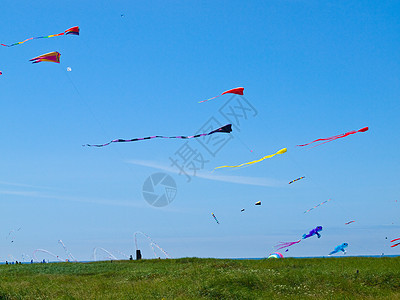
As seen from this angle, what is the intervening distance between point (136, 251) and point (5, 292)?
57.4 feet

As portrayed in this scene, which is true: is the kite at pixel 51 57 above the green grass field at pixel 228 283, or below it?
above

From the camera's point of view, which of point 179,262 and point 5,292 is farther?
point 179,262

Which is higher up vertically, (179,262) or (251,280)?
(179,262)

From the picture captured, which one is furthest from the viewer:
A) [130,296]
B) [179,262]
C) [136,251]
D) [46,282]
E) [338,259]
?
[136,251]

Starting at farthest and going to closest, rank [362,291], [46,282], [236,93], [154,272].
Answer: [154,272] → [46,282] → [236,93] → [362,291]

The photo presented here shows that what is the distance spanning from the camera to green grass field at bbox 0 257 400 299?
18766 mm

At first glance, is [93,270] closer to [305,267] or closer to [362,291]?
[305,267]

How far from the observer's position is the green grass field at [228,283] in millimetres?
18766

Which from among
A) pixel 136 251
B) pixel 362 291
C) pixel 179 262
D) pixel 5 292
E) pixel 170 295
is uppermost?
pixel 136 251

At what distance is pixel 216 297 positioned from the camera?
1842cm

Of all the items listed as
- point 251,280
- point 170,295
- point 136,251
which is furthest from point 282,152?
point 136,251

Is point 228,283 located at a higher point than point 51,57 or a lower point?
lower

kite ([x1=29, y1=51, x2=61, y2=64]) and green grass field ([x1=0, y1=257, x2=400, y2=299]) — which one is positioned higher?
kite ([x1=29, y1=51, x2=61, y2=64])

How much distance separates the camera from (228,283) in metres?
20.0
